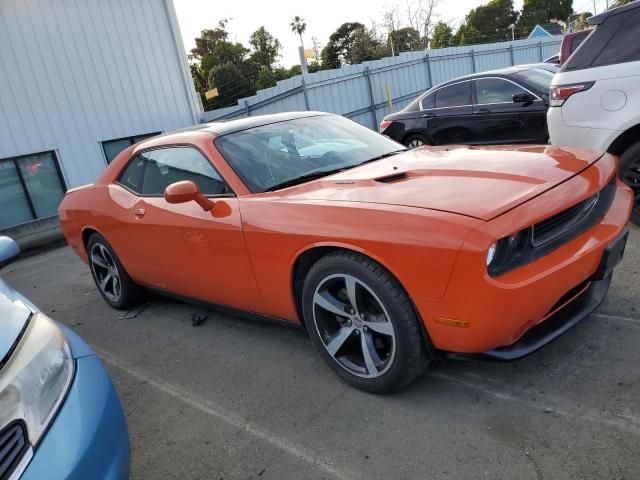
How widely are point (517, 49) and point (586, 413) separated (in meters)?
19.7

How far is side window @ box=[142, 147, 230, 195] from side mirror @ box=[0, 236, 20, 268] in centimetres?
111

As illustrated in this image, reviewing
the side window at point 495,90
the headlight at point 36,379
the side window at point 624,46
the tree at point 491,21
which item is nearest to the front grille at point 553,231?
the headlight at point 36,379

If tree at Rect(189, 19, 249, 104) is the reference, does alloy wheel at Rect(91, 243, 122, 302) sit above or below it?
below

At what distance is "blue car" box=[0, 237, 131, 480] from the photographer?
58.0 inches

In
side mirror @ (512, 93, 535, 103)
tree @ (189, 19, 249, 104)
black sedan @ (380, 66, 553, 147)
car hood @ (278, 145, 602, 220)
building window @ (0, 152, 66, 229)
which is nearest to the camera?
car hood @ (278, 145, 602, 220)

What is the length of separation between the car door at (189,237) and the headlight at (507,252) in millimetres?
1402

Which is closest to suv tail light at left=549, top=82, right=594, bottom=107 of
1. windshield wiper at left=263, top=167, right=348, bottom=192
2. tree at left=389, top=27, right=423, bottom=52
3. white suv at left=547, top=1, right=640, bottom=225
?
white suv at left=547, top=1, right=640, bottom=225

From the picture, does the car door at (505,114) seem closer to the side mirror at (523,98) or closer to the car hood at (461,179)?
the side mirror at (523,98)

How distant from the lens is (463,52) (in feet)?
55.5

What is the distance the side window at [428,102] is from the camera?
7.73m

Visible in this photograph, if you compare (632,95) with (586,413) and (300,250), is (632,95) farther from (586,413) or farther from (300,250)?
(300,250)

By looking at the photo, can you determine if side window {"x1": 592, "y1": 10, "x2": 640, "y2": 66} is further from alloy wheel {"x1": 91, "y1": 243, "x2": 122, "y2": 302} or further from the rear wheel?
alloy wheel {"x1": 91, "y1": 243, "x2": 122, "y2": 302}

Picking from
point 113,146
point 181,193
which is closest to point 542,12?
point 113,146

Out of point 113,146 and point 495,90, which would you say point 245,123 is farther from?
point 113,146
